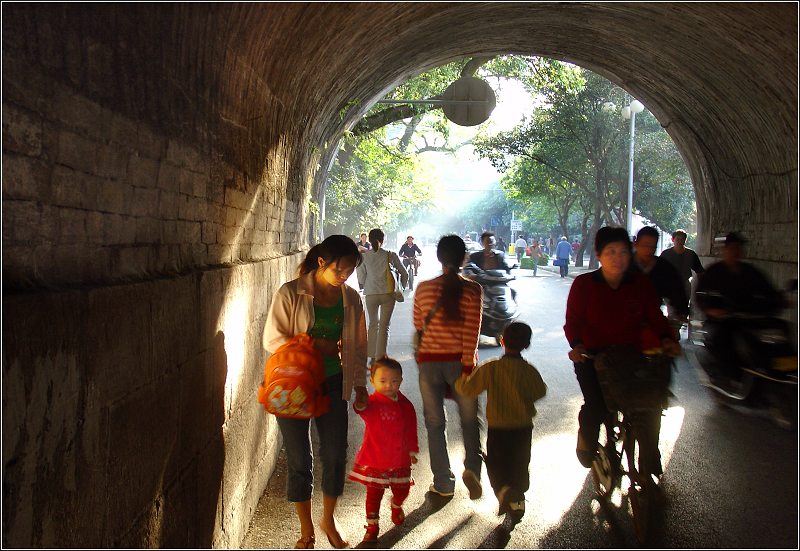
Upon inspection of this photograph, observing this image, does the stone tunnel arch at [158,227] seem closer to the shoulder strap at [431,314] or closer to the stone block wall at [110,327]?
the stone block wall at [110,327]

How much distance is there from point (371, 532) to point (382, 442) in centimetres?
50

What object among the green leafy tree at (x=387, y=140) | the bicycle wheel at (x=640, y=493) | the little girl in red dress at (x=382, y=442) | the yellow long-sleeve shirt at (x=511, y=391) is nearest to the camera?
the bicycle wheel at (x=640, y=493)

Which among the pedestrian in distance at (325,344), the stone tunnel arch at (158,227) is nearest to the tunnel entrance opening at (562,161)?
the stone tunnel arch at (158,227)

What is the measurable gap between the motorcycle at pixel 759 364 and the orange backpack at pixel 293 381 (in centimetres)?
428

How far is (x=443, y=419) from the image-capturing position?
5336 mm

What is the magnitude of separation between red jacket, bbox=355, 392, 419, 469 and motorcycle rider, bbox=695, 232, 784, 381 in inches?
147

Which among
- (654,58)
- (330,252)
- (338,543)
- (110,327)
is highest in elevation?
(654,58)

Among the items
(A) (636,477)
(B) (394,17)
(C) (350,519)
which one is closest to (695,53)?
(B) (394,17)

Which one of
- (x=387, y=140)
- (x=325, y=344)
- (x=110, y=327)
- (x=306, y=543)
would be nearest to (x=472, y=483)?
(x=306, y=543)

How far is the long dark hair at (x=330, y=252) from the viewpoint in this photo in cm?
446

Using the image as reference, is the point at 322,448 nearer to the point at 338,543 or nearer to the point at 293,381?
the point at 338,543

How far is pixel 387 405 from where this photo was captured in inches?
186

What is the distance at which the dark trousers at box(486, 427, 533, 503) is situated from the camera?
4.80 metres

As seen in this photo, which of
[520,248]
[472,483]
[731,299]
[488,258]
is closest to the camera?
[472,483]
